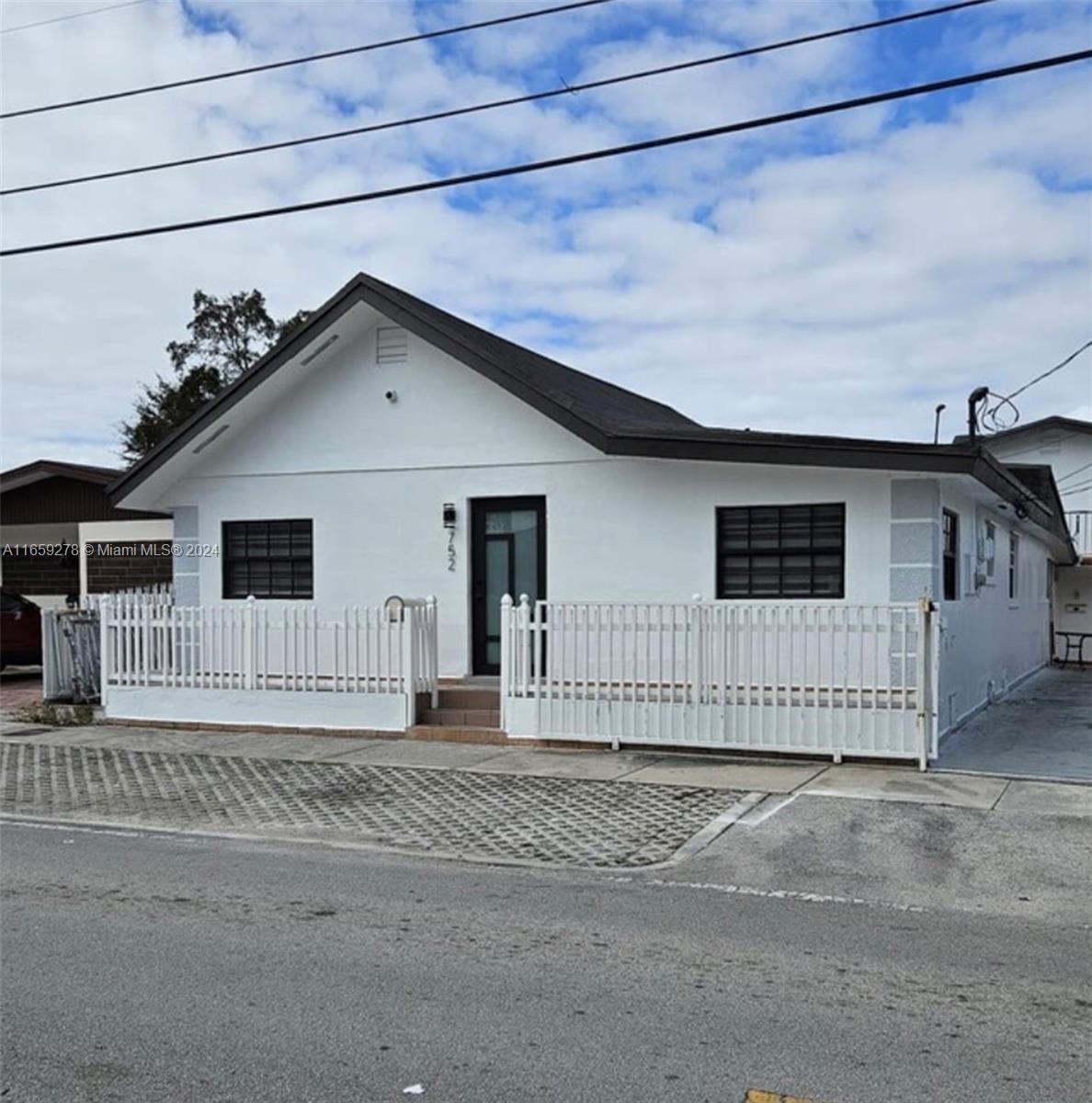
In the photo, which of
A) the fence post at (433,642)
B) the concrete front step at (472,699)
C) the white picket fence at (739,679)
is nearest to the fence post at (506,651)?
the white picket fence at (739,679)

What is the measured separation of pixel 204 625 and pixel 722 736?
20.9ft

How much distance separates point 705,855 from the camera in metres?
7.34

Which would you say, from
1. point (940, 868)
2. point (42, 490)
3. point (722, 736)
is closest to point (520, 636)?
point (722, 736)

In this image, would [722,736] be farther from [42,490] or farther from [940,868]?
[42,490]

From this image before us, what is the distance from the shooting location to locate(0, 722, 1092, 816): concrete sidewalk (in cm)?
907

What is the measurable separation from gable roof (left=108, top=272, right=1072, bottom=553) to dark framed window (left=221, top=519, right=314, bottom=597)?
4.78 ft

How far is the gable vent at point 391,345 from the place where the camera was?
1396 centimetres

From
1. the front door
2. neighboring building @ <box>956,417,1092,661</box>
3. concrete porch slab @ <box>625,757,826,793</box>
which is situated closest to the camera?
concrete porch slab @ <box>625,757,826,793</box>

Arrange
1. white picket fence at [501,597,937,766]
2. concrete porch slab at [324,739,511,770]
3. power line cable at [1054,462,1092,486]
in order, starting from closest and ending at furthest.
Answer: white picket fence at [501,597,937,766], concrete porch slab at [324,739,511,770], power line cable at [1054,462,1092,486]

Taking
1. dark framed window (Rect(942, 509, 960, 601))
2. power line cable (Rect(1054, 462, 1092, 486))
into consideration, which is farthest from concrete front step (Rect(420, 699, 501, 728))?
power line cable (Rect(1054, 462, 1092, 486))

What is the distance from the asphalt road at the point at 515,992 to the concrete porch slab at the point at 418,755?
3800 mm

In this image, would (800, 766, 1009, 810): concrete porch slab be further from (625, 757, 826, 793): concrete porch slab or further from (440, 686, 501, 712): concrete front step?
(440, 686, 501, 712): concrete front step

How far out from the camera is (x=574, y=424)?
1236cm

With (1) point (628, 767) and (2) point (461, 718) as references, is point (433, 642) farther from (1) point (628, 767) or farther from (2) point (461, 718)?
(1) point (628, 767)
